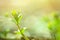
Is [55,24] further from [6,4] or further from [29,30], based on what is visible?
[6,4]

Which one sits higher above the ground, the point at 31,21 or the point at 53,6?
the point at 53,6

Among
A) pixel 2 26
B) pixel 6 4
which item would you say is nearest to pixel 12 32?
pixel 2 26

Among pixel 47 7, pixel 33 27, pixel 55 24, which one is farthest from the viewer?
pixel 47 7

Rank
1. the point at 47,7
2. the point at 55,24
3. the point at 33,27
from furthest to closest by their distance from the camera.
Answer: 1. the point at 47,7
2. the point at 33,27
3. the point at 55,24

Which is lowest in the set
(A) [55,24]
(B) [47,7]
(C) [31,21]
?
(A) [55,24]

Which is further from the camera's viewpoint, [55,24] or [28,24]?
[28,24]

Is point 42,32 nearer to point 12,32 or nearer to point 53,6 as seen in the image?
point 12,32
